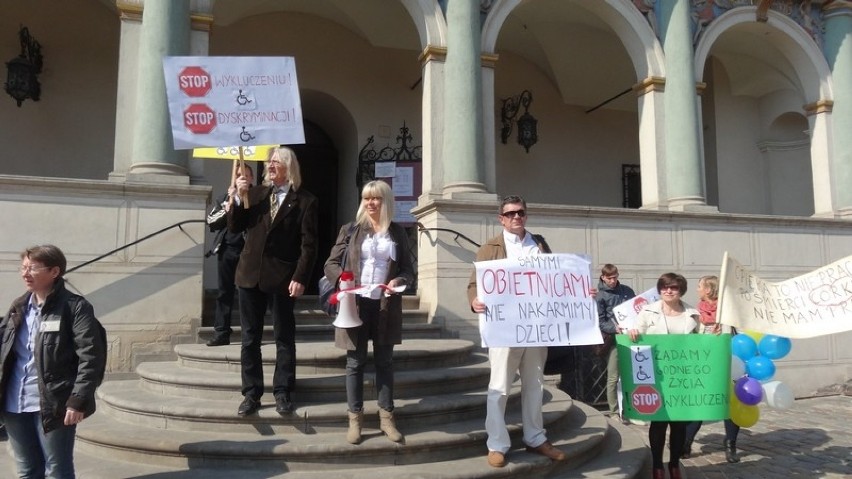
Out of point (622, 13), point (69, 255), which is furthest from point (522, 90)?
point (69, 255)

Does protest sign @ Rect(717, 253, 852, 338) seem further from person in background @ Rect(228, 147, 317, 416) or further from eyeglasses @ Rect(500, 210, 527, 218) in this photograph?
person in background @ Rect(228, 147, 317, 416)

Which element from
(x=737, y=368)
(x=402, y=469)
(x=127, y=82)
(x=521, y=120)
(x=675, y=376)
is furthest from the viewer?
(x=521, y=120)

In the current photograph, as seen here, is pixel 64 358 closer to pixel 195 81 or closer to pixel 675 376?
pixel 195 81

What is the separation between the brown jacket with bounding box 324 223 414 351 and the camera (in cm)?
401

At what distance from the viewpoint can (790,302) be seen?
4711mm

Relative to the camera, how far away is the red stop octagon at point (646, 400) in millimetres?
4359

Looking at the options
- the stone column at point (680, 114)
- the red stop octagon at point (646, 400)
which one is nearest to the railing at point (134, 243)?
the red stop octagon at point (646, 400)

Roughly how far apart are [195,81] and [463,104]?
4.57m

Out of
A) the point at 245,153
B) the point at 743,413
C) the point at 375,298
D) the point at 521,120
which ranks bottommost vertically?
the point at 743,413

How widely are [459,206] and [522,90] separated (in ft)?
18.4

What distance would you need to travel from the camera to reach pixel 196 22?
25.2ft

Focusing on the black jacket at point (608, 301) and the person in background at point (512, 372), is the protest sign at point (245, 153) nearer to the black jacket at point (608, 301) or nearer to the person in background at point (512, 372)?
the person in background at point (512, 372)

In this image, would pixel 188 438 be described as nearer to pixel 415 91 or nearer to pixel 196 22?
pixel 196 22

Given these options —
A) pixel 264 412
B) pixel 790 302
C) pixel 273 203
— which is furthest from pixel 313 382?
pixel 790 302
